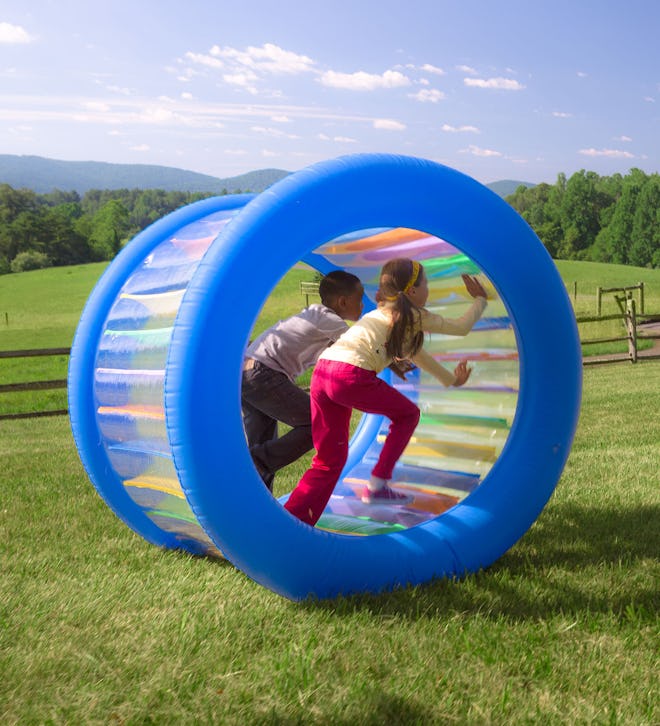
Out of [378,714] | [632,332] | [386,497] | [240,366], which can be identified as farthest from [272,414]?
[632,332]

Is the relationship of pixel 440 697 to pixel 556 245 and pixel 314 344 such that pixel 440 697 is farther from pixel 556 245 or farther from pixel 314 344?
pixel 556 245

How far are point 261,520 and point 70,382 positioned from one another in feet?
5.73

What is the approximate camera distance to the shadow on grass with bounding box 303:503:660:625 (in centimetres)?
380

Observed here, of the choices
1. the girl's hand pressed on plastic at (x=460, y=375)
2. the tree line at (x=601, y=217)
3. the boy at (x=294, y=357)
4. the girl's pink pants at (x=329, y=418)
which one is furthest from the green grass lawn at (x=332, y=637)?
the tree line at (x=601, y=217)

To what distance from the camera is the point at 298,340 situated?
15.0 ft

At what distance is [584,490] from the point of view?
5996 mm

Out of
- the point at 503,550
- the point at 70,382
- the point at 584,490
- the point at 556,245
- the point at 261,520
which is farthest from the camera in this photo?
the point at 556,245

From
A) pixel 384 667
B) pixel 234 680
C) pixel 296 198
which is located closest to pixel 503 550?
pixel 384 667

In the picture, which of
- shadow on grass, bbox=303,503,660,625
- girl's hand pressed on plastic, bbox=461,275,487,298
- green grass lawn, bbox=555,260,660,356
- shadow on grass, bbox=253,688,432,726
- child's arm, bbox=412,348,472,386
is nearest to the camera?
shadow on grass, bbox=253,688,432,726

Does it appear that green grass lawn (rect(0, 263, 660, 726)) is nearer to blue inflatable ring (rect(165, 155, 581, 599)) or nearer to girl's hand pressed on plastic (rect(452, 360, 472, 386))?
blue inflatable ring (rect(165, 155, 581, 599))

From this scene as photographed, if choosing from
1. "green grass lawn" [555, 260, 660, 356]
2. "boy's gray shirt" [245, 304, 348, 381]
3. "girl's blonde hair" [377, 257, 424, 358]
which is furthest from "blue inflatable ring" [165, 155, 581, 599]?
"green grass lawn" [555, 260, 660, 356]

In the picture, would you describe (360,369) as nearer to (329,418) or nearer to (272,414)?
(329,418)

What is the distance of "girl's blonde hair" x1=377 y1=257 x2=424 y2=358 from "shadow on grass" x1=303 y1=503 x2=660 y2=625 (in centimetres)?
119

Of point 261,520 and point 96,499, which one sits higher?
point 261,520
